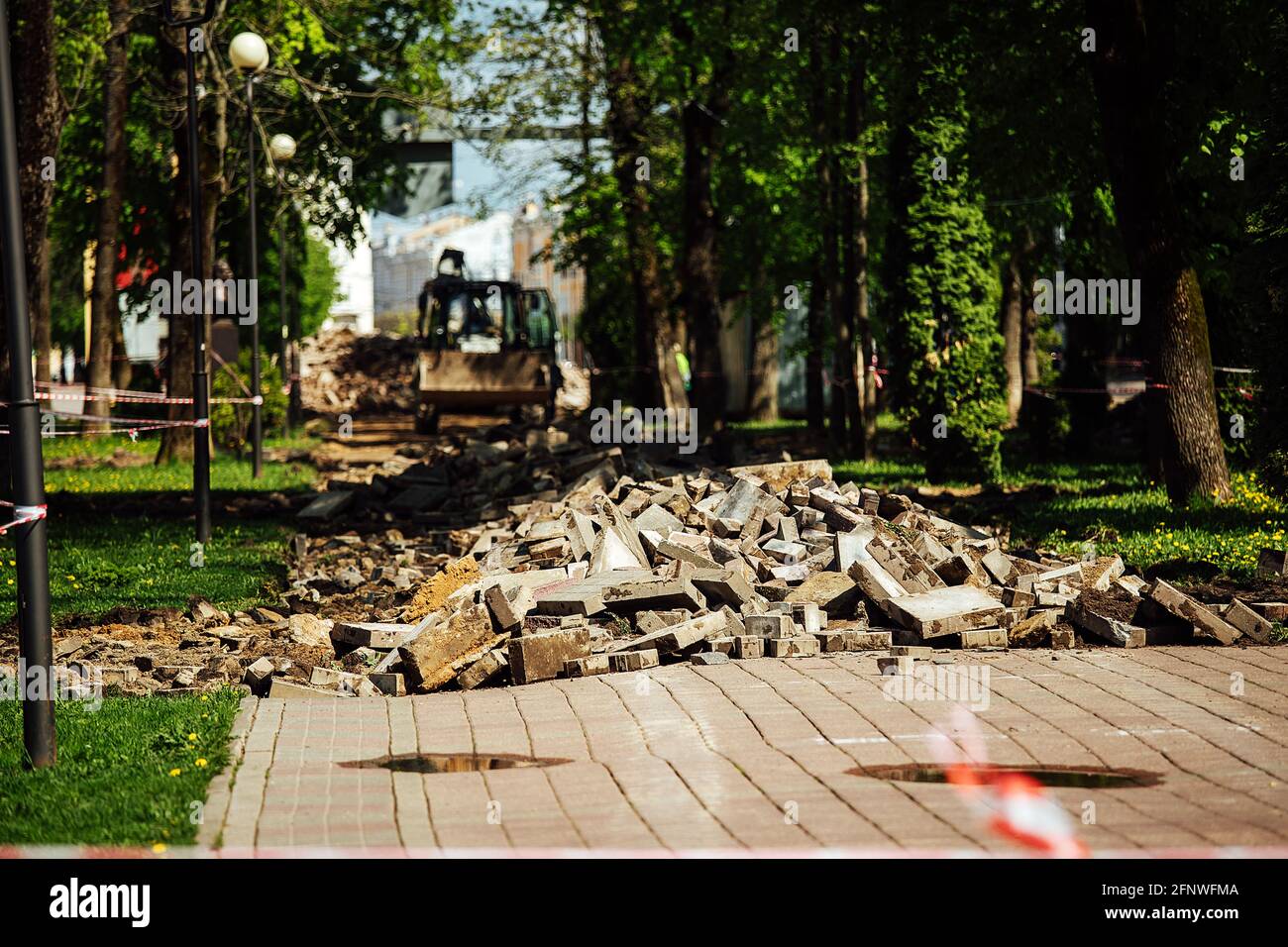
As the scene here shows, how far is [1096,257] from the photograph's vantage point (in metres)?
23.0

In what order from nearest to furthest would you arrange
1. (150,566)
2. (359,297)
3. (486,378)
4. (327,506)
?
(150,566)
(327,506)
(486,378)
(359,297)

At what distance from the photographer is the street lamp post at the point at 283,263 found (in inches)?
1043

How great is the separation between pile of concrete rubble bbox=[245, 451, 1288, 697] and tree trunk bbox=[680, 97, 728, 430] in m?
16.0

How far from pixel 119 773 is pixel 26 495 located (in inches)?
48.8

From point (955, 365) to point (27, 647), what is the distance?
49.1 ft

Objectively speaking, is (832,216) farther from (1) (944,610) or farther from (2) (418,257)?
(2) (418,257)

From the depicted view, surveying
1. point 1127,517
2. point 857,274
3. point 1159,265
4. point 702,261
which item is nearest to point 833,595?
point 1127,517

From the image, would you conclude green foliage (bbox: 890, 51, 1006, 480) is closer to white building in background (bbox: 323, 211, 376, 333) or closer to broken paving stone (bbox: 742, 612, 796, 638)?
broken paving stone (bbox: 742, 612, 796, 638)

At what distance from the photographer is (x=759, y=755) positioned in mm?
7012

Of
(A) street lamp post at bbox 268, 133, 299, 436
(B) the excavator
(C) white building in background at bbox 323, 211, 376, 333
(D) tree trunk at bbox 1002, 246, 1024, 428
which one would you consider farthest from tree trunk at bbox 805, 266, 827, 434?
(C) white building in background at bbox 323, 211, 376, 333

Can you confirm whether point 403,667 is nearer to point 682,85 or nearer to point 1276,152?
point 1276,152

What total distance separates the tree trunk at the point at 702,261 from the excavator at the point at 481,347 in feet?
15.1

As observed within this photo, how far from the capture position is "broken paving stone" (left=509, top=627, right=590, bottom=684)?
9031 mm
